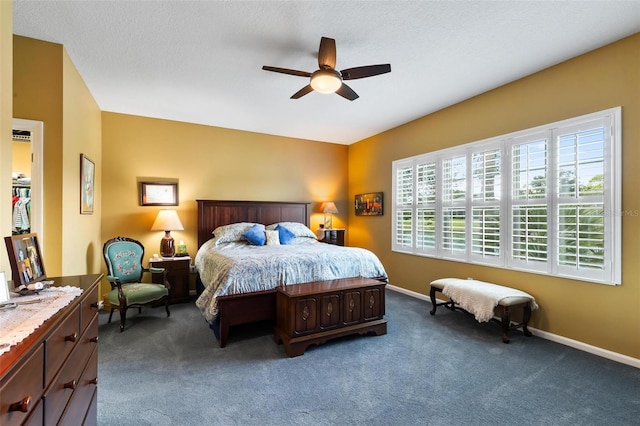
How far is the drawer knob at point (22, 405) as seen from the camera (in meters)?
0.83

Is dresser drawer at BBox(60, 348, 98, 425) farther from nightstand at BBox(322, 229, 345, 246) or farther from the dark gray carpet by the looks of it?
nightstand at BBox(322, 229, 345, 246)

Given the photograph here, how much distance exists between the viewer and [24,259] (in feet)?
4.77

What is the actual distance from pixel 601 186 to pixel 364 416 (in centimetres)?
299

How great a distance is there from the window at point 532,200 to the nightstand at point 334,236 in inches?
61.9

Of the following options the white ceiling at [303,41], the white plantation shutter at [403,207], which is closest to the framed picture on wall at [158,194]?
the white ceiling at [303,41]

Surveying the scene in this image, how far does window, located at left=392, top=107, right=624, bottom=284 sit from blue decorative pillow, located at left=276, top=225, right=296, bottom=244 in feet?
6.77

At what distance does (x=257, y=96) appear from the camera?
157 inches

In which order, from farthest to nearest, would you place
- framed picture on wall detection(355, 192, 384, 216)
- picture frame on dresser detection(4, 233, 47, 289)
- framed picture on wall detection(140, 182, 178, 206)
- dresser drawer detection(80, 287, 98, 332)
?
1. framed picture on wall detection(355, 192, 384, 216)
2. framed picture on wall detection(140, 182, 178, 206)
3. dresser drawer detection(80, 287, 98, 332)
4. picture frame on dresser detection(4, 233, 47, 289)

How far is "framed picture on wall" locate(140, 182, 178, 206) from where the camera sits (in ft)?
15.8

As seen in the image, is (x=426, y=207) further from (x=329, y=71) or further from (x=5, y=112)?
(x=5, y=112)

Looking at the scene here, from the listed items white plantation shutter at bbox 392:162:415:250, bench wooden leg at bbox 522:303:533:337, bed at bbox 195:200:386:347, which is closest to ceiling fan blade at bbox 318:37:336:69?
bed at bbox 195:200:386:347

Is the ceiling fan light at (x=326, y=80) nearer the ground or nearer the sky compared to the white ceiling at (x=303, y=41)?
nearer the ground

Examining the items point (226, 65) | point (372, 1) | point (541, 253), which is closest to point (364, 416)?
point (541, 253)

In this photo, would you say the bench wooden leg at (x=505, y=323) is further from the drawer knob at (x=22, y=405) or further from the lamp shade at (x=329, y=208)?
the drawer knob at (x=22, y=405)
